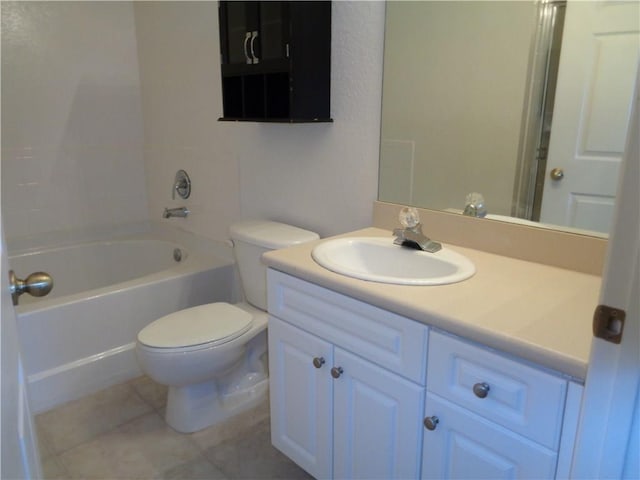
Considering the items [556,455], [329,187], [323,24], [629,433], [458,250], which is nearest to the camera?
[629,433]

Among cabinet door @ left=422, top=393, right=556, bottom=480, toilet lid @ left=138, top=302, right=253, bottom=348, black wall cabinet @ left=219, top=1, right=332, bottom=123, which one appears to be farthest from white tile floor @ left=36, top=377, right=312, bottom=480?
black wall cabinet @ left=219, top=1, right=332, bottom=123

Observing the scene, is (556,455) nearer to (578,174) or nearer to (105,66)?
(578,174)

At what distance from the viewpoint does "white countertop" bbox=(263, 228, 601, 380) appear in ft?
3.00

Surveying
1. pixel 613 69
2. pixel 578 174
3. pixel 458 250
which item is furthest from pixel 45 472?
pixel 613 69

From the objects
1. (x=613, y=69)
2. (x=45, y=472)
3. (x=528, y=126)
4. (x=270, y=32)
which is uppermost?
(x=270, y=32)

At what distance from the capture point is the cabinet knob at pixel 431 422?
1.11 m

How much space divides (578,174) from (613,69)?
28cm

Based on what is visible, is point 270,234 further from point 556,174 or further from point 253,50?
point 556,174

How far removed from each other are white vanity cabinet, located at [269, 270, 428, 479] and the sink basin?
14cm

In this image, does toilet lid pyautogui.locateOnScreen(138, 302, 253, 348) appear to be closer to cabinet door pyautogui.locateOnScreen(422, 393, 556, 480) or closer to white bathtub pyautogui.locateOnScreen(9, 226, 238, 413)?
white bathtub pyautogui.locateOnScreen(9, 226, 238, 413)

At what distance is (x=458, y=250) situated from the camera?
→ 60.9 inches

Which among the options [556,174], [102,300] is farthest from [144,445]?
[556,174]

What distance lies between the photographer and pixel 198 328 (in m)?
1.85

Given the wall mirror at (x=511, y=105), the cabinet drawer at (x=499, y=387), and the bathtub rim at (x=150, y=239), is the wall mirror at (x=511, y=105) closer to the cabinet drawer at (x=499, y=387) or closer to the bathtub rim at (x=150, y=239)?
the cabinet drawer at (x=499, y=387)
